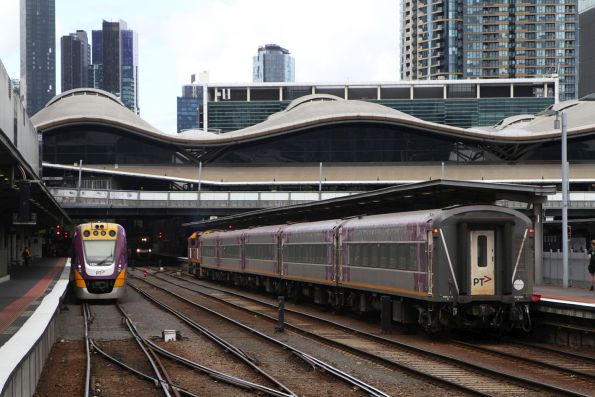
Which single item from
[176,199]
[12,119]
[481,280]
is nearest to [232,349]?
[481,280]

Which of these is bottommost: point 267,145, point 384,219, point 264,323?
point 264,323

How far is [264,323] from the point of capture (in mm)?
27516

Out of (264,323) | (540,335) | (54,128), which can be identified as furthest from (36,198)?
(54,128)

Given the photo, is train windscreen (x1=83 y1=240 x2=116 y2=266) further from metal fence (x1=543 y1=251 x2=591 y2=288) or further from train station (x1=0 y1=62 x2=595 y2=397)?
metal fence (x1=543 y1=251 x2=591 y2=288)

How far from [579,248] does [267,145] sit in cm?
6195

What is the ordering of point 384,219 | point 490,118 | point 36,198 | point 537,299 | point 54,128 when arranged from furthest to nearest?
point 490,118 → point 54,128 → point 36,198 → point 384,219 → point 537,299

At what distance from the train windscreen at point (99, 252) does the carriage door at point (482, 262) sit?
57.8 feet

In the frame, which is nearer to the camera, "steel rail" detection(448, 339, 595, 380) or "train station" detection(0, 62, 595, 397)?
"steel rail" detection(448, 339, 595, 380)

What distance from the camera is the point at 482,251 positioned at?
21531 mm

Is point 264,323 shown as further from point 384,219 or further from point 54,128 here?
point 54,128

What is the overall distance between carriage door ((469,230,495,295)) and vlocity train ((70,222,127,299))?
17542mm

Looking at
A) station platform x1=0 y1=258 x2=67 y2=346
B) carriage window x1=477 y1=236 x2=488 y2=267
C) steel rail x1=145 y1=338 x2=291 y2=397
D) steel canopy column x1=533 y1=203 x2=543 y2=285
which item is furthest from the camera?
steel canopy column x1=533 y1=203 x2=543 y2=285

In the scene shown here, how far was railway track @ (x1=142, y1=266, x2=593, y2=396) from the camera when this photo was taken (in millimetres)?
14719

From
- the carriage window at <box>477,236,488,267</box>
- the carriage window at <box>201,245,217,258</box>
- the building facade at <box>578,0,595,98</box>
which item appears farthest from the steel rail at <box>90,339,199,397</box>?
the building facade at <box>578,0,595,98</box>
